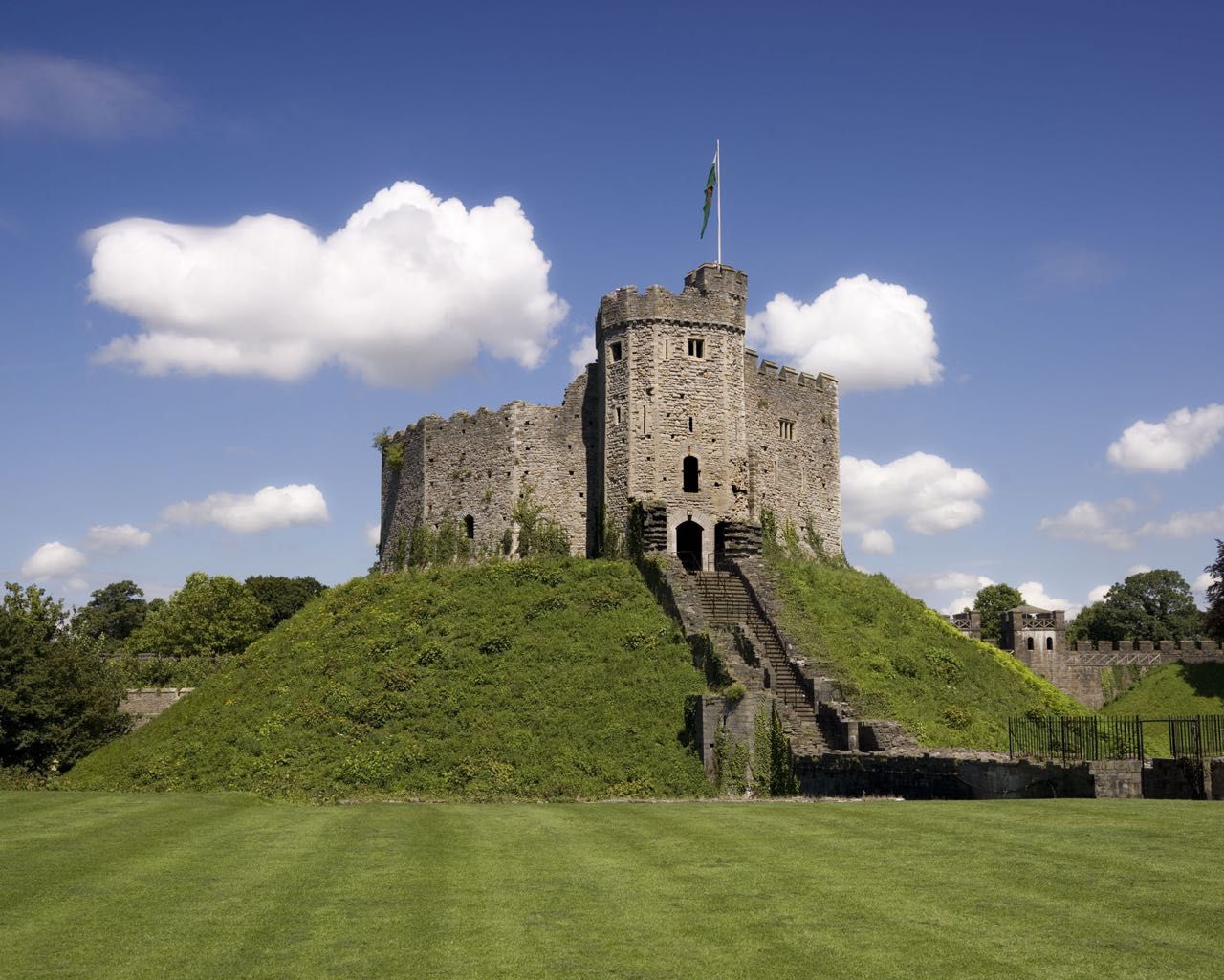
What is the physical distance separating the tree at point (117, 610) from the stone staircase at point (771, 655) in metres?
94.9

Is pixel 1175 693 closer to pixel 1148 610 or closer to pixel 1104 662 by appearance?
pixel 1104 662

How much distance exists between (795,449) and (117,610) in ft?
323

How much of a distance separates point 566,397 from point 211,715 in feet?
68.1

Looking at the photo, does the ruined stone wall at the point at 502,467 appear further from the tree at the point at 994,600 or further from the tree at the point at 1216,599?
the tree at the point at 994,600

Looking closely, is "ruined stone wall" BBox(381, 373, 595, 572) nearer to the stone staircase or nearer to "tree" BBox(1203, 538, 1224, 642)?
the stone staircase

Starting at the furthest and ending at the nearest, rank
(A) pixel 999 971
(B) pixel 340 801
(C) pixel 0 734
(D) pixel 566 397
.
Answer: (D) pixel 566 397, (C) pixel 0 734, (B) pixel 340 801, (A) pixel 999 971

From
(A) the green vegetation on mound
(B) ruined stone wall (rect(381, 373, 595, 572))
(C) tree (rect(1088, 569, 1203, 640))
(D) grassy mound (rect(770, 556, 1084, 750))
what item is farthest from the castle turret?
(C) tree (rect(1088, 569, 1203, 640))

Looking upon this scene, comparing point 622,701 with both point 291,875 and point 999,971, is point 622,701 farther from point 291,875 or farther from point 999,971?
point 999,971

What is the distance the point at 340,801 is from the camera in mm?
26094

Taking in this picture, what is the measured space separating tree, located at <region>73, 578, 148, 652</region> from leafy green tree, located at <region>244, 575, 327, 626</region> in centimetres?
3186

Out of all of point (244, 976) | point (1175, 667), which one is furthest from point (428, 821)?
point (1175, 667)

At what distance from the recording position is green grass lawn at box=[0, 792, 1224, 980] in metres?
10.6

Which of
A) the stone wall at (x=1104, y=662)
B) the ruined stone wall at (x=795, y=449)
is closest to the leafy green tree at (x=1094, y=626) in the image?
the stone wall at (x=1104, y=662)

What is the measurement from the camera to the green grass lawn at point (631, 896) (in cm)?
1059
